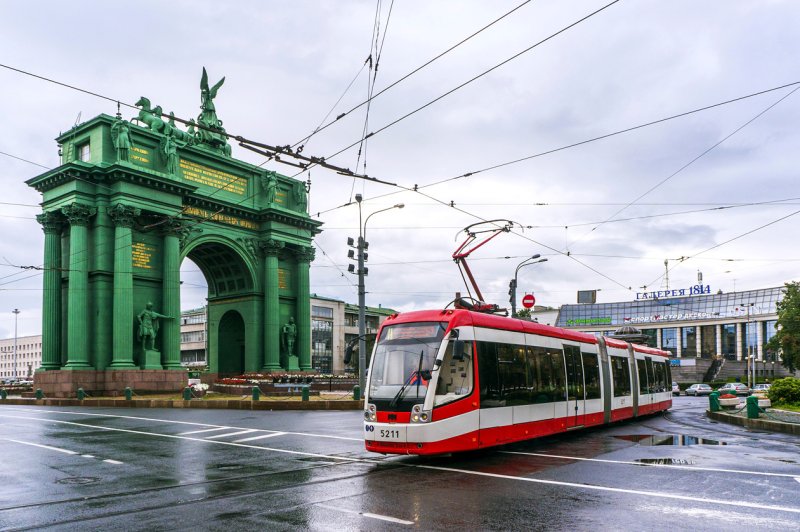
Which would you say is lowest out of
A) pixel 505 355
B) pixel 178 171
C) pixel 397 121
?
pixel 505 355

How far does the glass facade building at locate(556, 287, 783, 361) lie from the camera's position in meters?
111

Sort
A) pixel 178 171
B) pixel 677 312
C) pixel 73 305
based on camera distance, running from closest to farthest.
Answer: pixel 73 305 < pixel 178 171 < pixel 677 312

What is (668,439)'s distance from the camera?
18.1 meters

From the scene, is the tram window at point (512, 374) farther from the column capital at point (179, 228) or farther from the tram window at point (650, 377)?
the column capital at point (179, 228)

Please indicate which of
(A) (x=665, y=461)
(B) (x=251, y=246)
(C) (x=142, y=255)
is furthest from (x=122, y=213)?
(A) (x=665, y=461)

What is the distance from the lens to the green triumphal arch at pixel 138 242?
4103 cm

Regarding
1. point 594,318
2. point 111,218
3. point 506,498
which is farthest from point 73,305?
point 594,318

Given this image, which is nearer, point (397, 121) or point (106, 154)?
point (397, 121)

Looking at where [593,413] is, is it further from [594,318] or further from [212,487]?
[594,318]

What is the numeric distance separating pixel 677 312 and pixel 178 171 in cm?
10095

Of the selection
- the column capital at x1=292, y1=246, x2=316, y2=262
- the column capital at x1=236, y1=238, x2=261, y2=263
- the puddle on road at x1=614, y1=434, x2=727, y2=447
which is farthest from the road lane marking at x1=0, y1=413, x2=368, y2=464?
the column capital at x1=292, y1=246, x2=316, y2=262

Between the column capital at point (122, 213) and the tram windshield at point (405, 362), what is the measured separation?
106ft

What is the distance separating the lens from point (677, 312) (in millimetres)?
121000

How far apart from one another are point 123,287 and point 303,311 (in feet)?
53.0
